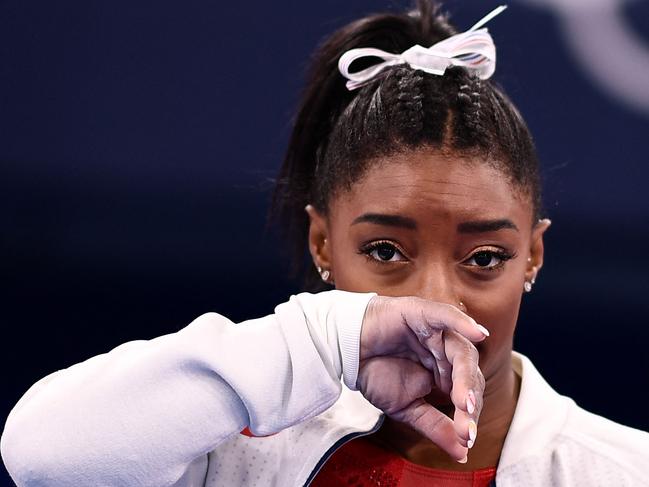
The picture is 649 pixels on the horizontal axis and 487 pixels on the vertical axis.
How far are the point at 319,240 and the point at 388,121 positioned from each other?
0.50 ft

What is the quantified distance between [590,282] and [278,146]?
473 millimetres

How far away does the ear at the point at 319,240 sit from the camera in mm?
980

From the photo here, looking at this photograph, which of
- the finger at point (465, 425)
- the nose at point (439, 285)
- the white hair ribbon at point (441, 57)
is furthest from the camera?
the white hair ribbon at point (441, 57)

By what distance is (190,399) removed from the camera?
0.74m

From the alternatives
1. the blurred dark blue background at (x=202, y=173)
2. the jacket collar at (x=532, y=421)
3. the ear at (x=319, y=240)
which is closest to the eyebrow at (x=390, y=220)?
the ear at (x=319, y=240)

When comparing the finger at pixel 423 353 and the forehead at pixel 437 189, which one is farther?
the forehead at pixel 437 189

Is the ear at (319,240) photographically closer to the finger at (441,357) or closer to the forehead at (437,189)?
the forehead at (437,189)

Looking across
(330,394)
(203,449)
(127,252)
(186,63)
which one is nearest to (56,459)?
(203,449)

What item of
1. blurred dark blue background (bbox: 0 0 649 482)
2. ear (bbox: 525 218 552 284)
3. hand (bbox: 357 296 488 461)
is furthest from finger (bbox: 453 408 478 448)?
blurred dark blue background (bbox: 0 0 649 482)

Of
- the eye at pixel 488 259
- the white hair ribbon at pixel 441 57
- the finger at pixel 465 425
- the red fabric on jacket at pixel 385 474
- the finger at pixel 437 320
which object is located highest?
the white hair ribbon at pixel 441 57

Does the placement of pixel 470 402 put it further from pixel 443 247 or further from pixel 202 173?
pixel 202 173

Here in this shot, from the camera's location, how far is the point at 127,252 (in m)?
1.33

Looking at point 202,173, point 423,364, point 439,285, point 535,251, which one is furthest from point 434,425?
point 202,173

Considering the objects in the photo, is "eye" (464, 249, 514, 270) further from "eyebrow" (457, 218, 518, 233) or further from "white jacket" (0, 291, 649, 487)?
"white jacket" (0, 291, 649, 487)
